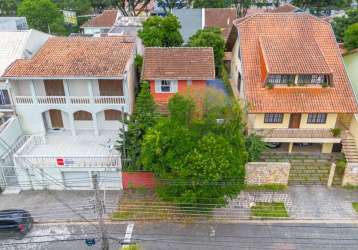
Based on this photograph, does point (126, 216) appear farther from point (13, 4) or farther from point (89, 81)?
point (13, 4)

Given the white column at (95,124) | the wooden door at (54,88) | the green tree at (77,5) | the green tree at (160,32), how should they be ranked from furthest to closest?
the green tree at (77,5), the green tree at (160,32), the white column at (95,124), the wooden door at (54,88)

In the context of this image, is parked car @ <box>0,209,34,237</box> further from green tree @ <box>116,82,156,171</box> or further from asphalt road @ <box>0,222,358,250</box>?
green tree @ <box>116,82,156,171</box>

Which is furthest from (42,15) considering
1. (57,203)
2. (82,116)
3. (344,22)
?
(344,22)

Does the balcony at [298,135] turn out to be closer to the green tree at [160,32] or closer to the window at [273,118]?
the window at [273,118]

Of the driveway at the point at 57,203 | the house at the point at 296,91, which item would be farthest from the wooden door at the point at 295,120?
the driveway at the point at 57,203

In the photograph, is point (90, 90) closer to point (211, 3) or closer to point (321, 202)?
point (321, 202)

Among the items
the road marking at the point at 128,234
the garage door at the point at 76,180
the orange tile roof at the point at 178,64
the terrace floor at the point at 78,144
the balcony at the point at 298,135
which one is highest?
the orange tile roof at the point at 178,64
